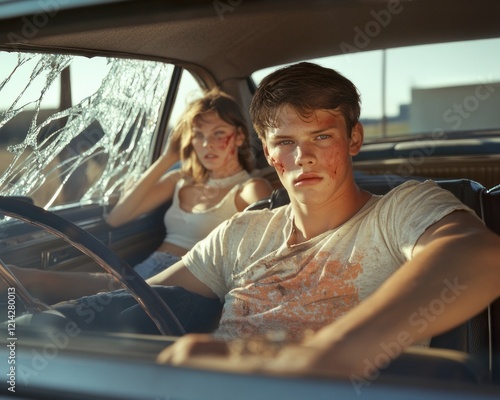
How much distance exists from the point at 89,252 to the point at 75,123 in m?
1.24

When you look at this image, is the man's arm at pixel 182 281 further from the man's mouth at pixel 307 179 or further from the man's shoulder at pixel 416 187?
the man's shoulder at pixel 416 187

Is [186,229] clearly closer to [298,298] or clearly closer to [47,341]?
[298,298]

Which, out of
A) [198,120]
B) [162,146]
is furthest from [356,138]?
[162,146]

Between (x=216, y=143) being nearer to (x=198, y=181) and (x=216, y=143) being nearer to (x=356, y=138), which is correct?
(x=198, y=181)

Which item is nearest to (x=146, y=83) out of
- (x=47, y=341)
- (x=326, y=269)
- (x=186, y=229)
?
(x=186, y=229)

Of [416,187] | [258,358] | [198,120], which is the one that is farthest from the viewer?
[198,120]

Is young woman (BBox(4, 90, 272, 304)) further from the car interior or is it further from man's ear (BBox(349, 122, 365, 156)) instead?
man's ear (BBox(349, 122, 365, 156))

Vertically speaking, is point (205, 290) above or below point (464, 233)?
below

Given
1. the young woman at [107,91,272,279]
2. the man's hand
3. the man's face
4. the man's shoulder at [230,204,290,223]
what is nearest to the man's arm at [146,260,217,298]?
the man's shoulder at [230,204,290,223]

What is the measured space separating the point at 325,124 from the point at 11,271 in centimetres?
80

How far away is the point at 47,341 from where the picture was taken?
1.07 m

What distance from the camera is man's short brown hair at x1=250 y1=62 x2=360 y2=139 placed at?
170 cm

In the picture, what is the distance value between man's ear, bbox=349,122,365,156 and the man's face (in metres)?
0.03

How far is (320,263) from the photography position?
1.70 m
